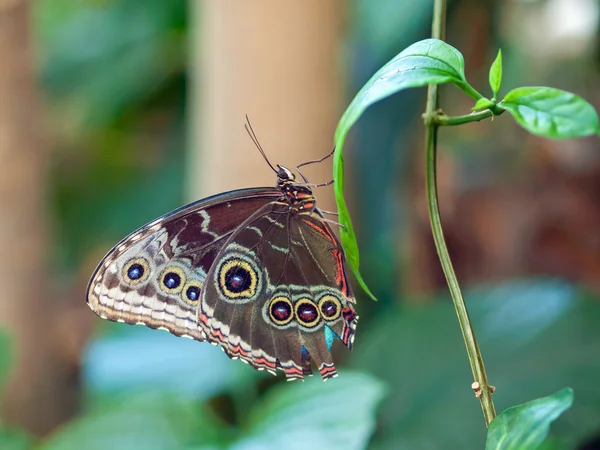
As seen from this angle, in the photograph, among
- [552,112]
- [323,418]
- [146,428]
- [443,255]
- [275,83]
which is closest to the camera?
[552,112]

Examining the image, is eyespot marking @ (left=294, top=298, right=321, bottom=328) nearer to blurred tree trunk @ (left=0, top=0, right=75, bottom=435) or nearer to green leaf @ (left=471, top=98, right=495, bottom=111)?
green leaf @ (left=471, top=98, right=495, bottom=111)

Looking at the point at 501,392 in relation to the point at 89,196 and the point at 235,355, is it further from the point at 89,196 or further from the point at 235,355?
the point at 89,196

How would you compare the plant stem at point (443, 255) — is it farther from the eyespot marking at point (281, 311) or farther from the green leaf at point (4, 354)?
the green leaf at point (4, 354)

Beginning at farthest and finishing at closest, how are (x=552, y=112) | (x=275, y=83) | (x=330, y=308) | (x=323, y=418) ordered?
(x=275, y=83) < (x=323, y=418) < (x=330, y=308) < (x=552, y=112)

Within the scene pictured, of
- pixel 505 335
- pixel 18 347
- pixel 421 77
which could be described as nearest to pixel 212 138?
pixel 18 347

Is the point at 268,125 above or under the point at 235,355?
above

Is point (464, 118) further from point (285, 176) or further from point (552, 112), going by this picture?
point (285, 176)

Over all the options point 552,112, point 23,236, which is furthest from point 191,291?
point 23,236
